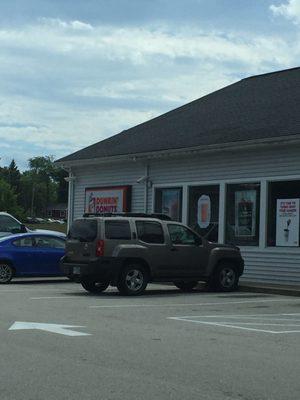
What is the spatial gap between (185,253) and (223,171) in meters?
4.60

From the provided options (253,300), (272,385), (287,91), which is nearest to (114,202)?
(287,91)

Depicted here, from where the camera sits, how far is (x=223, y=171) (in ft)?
67.1

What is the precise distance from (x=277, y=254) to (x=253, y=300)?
3.64 meters

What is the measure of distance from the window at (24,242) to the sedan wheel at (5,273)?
2.31 feet

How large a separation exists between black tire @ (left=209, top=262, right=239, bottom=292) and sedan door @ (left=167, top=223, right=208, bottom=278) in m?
0.48

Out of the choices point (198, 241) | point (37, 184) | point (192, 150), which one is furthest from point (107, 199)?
point (37, 184)

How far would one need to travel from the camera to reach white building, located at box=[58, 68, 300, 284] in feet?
61.6

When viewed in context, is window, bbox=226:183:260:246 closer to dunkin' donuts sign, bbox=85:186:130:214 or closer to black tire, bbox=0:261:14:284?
dunkin' donuts sign, bbox=85:186:130:214

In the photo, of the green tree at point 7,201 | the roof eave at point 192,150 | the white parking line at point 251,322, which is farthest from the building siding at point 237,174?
the green tree at point 7,201

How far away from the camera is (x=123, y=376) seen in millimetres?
6875

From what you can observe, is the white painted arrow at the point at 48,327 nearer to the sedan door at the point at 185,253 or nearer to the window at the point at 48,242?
the sedan door at the point at 185,253

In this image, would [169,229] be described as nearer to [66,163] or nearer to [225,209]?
[225,209]

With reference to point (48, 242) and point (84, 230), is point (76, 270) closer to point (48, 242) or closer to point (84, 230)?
point (84, 230)

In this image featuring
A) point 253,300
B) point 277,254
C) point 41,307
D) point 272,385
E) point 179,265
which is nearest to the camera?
point 272,385
